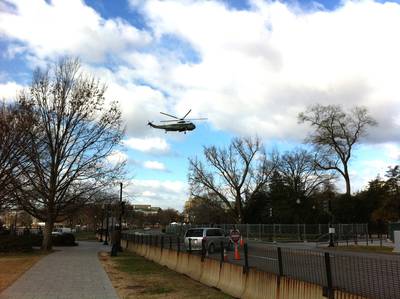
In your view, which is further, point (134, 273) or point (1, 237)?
point (1, 237)

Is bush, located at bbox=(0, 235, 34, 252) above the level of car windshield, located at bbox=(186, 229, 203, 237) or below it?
below

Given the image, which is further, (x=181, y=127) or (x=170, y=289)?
(x=181, y=127)

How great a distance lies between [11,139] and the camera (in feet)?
92.0

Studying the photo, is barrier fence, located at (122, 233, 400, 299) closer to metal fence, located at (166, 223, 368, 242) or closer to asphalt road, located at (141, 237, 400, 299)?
asphalt road, located at (141, 237, 400, 299)

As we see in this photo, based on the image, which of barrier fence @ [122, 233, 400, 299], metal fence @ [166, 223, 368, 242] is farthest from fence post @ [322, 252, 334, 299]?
metal fence @ [166, 223, 368, 242]

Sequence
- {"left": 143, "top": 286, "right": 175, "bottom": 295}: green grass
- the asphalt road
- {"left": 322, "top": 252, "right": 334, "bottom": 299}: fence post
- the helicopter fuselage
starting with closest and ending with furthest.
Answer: the asphalt road < {"left": 322, "top": 252, "right": 334, "bottom": 299}: fence post < {"left": 143, "top": 286, "right": 175, "bottom": 295}: green grass < the helicopter fuselage

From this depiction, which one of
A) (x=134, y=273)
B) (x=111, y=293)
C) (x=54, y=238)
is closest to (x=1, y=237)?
(x=54, y=238)

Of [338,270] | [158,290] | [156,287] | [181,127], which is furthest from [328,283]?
[181,127]

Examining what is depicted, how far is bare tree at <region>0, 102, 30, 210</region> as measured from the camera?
27.5 m

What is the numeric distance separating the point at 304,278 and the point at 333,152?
70174 millimetres

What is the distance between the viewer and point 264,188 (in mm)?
87562

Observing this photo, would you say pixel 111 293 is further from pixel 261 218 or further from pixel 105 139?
pixel 261 218

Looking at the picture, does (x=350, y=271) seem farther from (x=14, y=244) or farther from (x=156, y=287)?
(x=14, y=244)

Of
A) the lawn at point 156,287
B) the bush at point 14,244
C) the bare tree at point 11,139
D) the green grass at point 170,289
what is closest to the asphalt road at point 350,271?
the green grass at point 170,289
